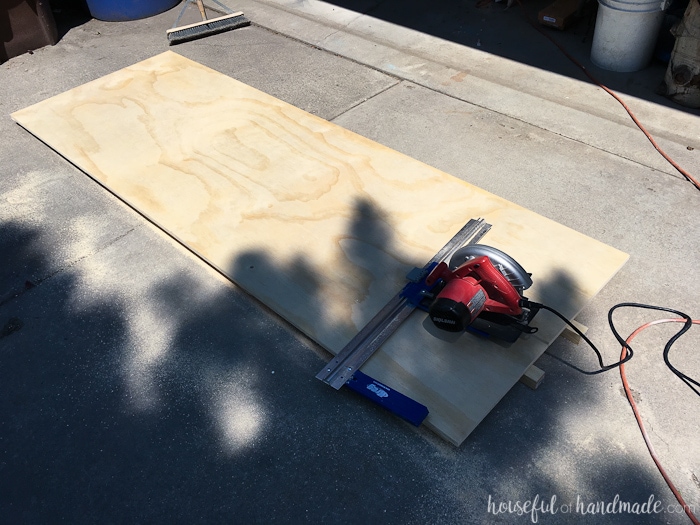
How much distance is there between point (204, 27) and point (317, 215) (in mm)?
3198

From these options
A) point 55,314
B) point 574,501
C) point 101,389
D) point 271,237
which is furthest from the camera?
point 271,237

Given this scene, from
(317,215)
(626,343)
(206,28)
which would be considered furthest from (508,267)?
(206,28)

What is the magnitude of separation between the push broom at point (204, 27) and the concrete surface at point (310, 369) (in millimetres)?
1640

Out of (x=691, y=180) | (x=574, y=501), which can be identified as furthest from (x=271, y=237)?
(x=691, y=180)

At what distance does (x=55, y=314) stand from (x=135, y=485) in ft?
3.55

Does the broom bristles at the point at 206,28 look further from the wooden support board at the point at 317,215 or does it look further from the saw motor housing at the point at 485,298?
the saw motor housing at the point at 485,298

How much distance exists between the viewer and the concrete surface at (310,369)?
6.88 feet

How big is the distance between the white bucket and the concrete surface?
0.67ft

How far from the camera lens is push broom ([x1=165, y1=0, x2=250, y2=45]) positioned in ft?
17.1

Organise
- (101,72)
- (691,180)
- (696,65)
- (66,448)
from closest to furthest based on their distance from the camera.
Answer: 1. (66,448)
2. (691,180)
3. (696,65)
4. (101,72)

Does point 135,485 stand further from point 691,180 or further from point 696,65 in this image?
point 696,65

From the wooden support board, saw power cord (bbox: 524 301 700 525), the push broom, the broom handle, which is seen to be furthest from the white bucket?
the broom handle

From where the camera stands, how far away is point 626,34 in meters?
4.26

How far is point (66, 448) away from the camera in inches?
89.7
